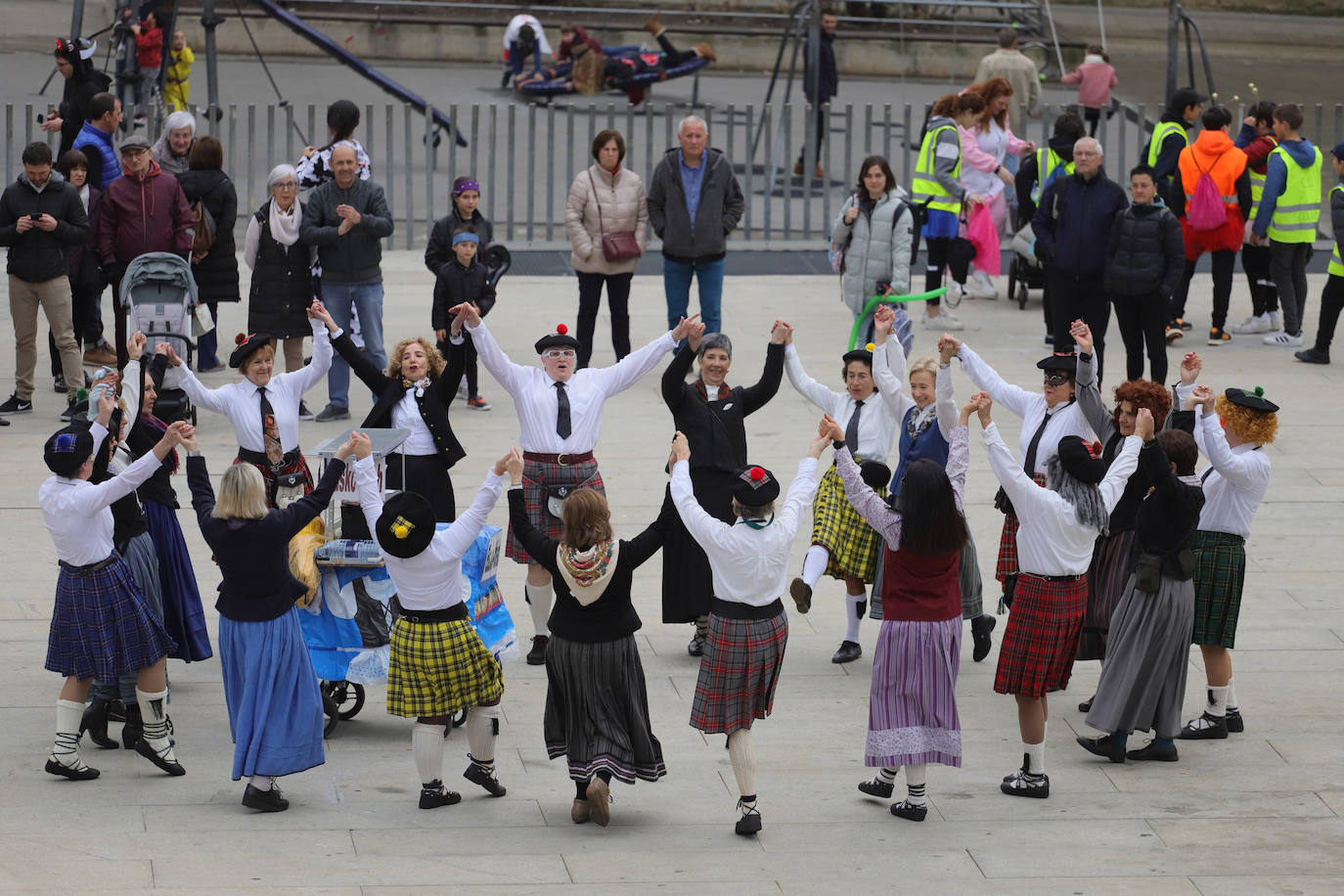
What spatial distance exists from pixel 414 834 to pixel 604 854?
0.71 m

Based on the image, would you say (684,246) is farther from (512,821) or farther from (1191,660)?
(512,821)

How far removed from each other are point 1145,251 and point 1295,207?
269 centimetres

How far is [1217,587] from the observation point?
7.87 meters

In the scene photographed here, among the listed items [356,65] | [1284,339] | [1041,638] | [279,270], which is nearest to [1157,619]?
[1041,638]

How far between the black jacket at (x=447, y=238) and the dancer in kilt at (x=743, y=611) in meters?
5.80

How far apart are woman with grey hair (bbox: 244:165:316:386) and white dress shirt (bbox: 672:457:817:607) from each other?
619cm

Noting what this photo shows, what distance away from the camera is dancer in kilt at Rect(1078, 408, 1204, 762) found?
24.6 feet

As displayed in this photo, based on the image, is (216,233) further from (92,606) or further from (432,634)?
(432,634)

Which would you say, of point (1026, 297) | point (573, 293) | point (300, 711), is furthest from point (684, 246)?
point (300, 711)

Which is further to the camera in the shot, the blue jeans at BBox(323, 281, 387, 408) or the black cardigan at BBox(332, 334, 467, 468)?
the blue jeans at BBox(323, 281, 387, 408)

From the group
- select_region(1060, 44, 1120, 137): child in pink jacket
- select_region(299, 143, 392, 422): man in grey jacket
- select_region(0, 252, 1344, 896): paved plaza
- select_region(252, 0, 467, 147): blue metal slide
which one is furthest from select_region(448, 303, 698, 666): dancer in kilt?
select_region(1060, 44, 1120, 137): child in pink jacket

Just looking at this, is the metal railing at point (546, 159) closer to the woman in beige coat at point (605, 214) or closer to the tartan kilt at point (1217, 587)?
the woman in beige coat at point (605, 214)

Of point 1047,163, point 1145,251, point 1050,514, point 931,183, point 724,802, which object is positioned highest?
point 1047,163

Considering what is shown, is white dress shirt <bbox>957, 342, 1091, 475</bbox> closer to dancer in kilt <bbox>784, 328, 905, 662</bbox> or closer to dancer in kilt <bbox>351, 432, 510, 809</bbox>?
dancer in kilt <bbox>784, 328, 905, 662</bbox>
